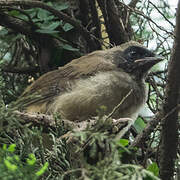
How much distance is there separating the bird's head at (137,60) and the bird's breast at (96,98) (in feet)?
0.66

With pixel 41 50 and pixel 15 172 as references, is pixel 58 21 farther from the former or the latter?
pixel 15 172

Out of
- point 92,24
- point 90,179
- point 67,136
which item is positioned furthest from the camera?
point 92,24

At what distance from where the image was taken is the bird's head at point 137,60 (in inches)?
133

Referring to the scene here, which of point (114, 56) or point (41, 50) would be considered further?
point (41, 50)

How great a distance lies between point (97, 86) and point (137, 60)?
0.62 meters

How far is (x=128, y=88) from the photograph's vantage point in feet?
10.3

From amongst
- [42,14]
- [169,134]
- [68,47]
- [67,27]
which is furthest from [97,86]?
[42,14]

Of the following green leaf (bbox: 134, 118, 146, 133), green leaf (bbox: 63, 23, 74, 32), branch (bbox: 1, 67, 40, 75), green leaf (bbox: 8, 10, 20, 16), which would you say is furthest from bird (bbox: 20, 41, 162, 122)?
green leaf (bbox: 8, 10, 20, 16)

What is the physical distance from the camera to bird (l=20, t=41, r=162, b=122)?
2975 mm

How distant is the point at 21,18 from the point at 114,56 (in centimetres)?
105

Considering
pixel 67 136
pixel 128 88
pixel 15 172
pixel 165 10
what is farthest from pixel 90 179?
pixel 165 10

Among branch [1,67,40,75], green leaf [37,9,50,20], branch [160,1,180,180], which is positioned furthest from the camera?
branch [1,67,40,75]

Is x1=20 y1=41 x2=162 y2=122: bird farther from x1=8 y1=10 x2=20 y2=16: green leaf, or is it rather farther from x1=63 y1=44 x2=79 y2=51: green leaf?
x1=8 y1=10 x2=20 y2=16: green leaf

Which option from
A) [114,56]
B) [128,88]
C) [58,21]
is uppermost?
[58,21]
